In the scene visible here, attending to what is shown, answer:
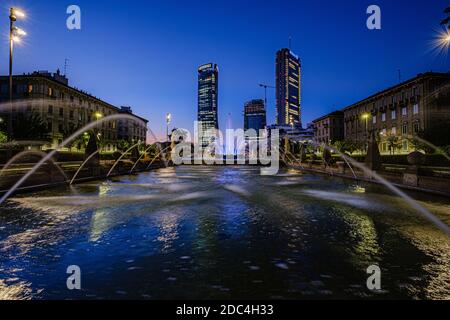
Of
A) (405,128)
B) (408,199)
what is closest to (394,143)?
(405,128)

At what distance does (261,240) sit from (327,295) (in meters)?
2.83

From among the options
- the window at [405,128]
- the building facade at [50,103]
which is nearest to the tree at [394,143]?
the window at [405,128]

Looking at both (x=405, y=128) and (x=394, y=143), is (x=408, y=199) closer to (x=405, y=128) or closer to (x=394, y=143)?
(x=394, y=143)

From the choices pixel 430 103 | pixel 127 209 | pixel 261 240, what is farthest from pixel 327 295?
pixel 430 103

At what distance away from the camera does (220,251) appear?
19.9ft

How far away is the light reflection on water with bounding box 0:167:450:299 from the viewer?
14.2 ft

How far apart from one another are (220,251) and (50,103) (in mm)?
68283

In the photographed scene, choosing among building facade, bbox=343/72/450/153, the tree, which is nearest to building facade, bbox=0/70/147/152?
the tree

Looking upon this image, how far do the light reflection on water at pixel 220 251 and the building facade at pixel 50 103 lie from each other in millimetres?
44994

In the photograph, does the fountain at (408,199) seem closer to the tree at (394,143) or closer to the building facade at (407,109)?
the building facade at (407,109)

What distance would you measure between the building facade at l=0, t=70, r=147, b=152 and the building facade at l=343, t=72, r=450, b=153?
5261 centimetres

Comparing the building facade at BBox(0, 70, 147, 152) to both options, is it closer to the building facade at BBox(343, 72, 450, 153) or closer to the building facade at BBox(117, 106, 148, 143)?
the building facade at BBox(117, 106, 148, 143)

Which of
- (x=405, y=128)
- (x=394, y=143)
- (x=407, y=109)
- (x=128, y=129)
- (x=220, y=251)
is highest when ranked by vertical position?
(x=128, y=129)

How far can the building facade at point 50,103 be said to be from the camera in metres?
58.5
